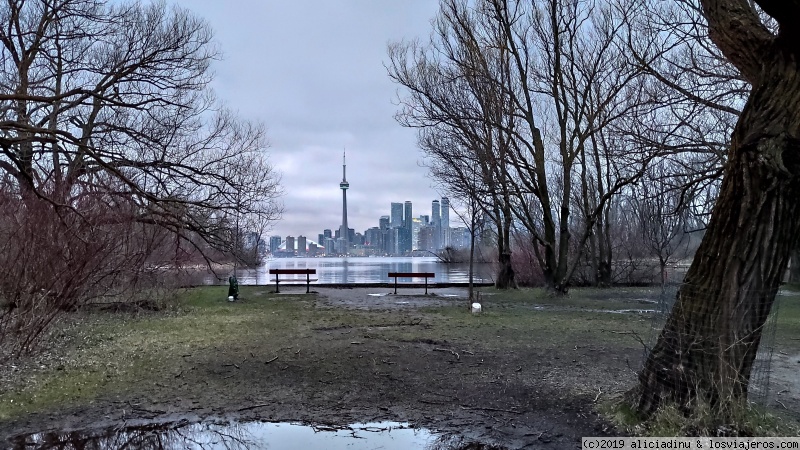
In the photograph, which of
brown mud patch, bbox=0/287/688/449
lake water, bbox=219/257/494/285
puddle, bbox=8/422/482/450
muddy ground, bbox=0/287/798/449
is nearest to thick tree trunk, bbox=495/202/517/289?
lake water, bbox=219/257/494/285

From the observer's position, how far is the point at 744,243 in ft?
14.3

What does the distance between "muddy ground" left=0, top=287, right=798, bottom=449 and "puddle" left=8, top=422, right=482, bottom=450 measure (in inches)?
7.2

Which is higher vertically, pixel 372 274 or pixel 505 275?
pixel 505 275

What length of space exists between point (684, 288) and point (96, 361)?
268 inches

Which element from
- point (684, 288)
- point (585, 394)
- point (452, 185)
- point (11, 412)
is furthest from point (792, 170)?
point (452, 185)

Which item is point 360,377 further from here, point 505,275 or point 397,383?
point 505,275

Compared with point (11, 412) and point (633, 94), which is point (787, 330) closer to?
point (633, 94)

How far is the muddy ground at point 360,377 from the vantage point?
5.08 metres

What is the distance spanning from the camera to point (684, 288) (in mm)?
4711

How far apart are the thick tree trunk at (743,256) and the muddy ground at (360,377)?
2.86 ft

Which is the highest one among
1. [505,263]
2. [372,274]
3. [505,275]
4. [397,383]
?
[505,263]

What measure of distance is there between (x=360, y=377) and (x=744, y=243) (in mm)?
4058

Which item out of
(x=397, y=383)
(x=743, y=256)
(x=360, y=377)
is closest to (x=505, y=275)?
(x=360, y=377)

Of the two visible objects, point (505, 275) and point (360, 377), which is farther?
point (505, 275)
